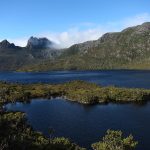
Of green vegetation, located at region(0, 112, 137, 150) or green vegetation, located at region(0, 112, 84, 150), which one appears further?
green vegetation, located at region(0, 112, 137, 150)

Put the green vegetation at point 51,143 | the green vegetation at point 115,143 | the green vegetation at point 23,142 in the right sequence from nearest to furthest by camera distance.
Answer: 1. the green vegetation at point 23,142
2. the green vegetation at point 51,143
3. the green vegetation at point 115,143

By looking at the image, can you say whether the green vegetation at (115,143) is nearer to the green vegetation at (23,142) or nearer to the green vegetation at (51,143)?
the green vegetation at (51,143)

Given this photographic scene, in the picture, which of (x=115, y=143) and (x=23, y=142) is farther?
(x=115, y=143)

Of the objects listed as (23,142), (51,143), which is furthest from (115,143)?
(23,142)

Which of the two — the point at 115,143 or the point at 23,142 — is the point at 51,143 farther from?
the point at 115,143

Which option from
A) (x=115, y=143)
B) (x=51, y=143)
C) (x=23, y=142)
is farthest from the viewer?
(x=51, y=143)

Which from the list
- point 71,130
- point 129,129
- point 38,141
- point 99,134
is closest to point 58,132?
point 71,130

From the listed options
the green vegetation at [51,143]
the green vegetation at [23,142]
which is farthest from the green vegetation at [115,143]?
the green vegetation at [23,142]

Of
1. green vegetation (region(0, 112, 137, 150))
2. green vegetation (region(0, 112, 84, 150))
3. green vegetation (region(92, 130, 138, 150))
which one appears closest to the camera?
green vegetation (region(0, 112, 84, 150))

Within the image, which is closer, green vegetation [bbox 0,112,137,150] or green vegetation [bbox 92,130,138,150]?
green vegetation [bbox 0,112,137,150]

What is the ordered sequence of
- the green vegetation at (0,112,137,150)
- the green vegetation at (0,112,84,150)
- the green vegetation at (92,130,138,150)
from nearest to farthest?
the green vegetation at (0,112,84,150)
the green vegetation at (0,112,137,150)
the green vegetation at (92,130,138,150)

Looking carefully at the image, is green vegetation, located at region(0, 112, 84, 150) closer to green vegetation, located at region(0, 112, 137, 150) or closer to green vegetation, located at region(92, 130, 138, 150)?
green vegetation, located at region(0, 112, 137, 150)

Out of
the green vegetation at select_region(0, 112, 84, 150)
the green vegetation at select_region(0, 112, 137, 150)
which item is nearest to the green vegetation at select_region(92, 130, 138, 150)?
the green vegetation at select_region(0, 112, 137, 150)

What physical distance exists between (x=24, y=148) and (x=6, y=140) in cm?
690
